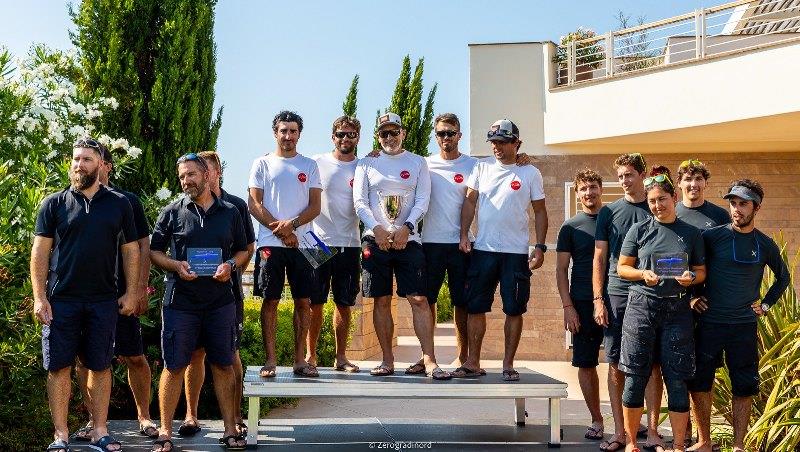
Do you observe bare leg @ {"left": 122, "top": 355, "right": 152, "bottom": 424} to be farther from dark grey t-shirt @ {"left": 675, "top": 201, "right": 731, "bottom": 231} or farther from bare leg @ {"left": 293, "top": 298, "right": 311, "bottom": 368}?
dark grey t-shirt @ {"left": 675, "top": 201, "right": 731, "bottom": 231}

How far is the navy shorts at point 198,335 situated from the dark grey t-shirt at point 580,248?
255 cm

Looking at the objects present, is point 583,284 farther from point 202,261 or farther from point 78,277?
point 78,277

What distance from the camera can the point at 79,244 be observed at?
6.16 m

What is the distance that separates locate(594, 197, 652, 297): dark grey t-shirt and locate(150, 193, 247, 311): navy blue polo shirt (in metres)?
2.65

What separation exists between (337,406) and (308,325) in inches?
153

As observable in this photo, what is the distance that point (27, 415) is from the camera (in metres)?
7.84

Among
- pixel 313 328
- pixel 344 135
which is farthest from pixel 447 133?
pixel 313 328

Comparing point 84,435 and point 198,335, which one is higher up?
point 198,335

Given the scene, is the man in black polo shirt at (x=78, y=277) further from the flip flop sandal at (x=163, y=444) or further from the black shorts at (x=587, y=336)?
the black shorts at (x=587, y=336)

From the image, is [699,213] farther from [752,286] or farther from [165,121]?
[165,121]

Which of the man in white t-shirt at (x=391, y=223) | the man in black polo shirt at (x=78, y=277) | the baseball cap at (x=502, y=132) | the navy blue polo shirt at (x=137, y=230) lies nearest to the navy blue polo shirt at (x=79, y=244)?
the man in black polo shirt at (x=78, y=277)

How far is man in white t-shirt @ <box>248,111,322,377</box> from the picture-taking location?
724 cm

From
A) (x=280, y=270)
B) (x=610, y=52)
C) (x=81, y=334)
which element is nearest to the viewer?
(x=81, y=334)

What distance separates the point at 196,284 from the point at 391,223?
1659 millimetres
